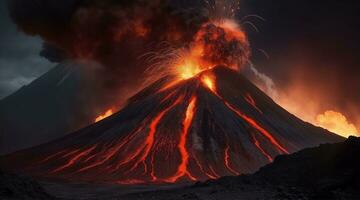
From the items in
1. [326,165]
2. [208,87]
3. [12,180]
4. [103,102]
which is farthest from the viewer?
[103,102]

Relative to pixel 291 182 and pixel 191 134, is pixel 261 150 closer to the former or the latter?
pixel 191 134

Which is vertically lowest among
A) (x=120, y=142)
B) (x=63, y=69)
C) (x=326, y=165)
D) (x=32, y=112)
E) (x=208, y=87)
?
(x=326, y=165)

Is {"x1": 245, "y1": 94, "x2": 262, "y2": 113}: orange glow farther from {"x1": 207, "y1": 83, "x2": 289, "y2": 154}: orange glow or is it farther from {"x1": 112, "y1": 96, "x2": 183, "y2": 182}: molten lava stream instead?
{"x1": 112, "y1": 96, "x2": 183, "y2": 182}: molten lava stream

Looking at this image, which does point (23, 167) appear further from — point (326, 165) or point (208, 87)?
point (326, 165)

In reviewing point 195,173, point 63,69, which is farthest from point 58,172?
point 63,69

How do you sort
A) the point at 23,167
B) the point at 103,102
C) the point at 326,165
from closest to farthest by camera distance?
the point at 326,165, the point at 23,167, the point at 103,102

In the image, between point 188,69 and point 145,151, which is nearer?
point 145,151

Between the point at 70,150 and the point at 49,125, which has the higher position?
the point at 49,125

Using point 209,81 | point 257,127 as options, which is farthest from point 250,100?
point 257,127
